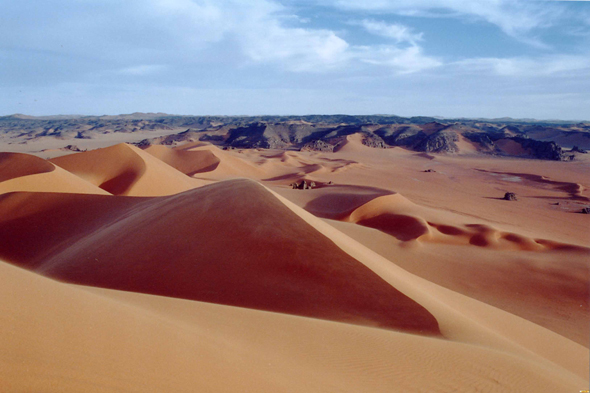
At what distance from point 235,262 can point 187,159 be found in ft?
88.2

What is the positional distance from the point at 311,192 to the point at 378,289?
15091 mm

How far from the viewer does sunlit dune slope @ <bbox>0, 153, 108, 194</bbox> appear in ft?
43.5

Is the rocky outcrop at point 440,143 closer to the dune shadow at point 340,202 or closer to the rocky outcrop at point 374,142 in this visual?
the rocky outcrop at point 374,142

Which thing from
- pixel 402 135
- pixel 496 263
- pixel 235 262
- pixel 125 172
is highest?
pixel 402 135

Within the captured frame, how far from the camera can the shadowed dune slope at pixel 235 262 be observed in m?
5.58

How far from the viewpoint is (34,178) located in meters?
13.7

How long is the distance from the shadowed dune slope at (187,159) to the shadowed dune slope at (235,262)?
68.7ft

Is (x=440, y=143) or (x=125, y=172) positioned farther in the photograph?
(x=440, y=143)

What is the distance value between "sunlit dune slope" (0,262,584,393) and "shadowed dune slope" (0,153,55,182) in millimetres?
12662

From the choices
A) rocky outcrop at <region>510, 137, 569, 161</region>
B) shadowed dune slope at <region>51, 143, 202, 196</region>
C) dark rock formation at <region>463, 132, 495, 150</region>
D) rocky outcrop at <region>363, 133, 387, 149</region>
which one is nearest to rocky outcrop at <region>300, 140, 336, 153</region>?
rocky outcrop at <region>363, 133, 387, 149</region>

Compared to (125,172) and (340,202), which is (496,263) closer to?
(340,202)

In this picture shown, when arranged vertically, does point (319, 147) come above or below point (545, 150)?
below

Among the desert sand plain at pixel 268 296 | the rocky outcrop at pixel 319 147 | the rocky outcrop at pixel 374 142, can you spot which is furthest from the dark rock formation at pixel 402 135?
the desert sand plain at pixel 268 296

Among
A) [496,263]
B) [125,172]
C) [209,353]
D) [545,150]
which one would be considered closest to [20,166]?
[125,172]
